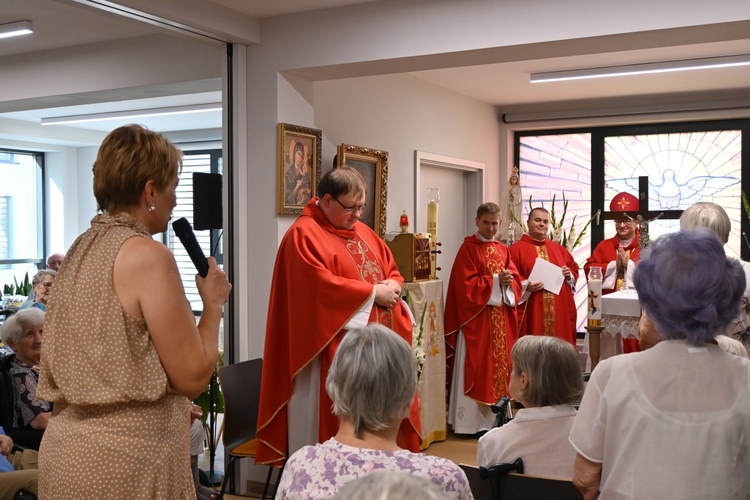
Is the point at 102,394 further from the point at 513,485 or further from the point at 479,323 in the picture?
the point at 479,323

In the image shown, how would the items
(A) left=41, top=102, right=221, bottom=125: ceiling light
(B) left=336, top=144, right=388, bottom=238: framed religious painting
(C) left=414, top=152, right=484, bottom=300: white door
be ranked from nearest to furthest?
(A) left=41, top=102, right=221, bottom=125: ceiling light, (B) left=336, top=144, right=388, bottom=238: framed religious painting, (C) left=414, top=152, right=484, bottom=300: white door

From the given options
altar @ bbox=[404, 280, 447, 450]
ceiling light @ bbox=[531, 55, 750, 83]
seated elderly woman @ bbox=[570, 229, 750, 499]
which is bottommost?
altar @ bbox=[404, 280, 447, 450]

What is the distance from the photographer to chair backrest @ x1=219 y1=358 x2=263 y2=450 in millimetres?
3865

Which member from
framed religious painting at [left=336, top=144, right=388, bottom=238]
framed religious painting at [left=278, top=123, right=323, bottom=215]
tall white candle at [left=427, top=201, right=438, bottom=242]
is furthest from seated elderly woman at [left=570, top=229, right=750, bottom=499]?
tall white candle at [left=427, top=201, right=438, bottom=242]

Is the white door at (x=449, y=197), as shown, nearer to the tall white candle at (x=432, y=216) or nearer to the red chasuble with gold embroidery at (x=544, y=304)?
the tall white candle at (x=432, y=216)

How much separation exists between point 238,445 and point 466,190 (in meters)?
4.52

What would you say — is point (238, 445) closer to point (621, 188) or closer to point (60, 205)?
point (60, 205)

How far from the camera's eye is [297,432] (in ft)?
12.7

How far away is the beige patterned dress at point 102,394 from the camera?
179 cm

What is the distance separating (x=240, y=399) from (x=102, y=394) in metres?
2.25

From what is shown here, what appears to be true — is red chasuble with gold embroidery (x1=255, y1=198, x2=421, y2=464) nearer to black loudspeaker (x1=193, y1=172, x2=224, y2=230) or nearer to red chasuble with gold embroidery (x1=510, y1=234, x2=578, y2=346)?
black loudspeaker (x1=193, y1=172, x2=224, y2=230)

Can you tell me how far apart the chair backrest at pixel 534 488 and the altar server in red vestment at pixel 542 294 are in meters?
4.16

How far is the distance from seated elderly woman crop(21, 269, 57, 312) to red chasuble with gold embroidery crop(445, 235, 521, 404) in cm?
326

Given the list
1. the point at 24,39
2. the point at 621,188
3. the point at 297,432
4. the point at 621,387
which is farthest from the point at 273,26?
the point at 621,188
